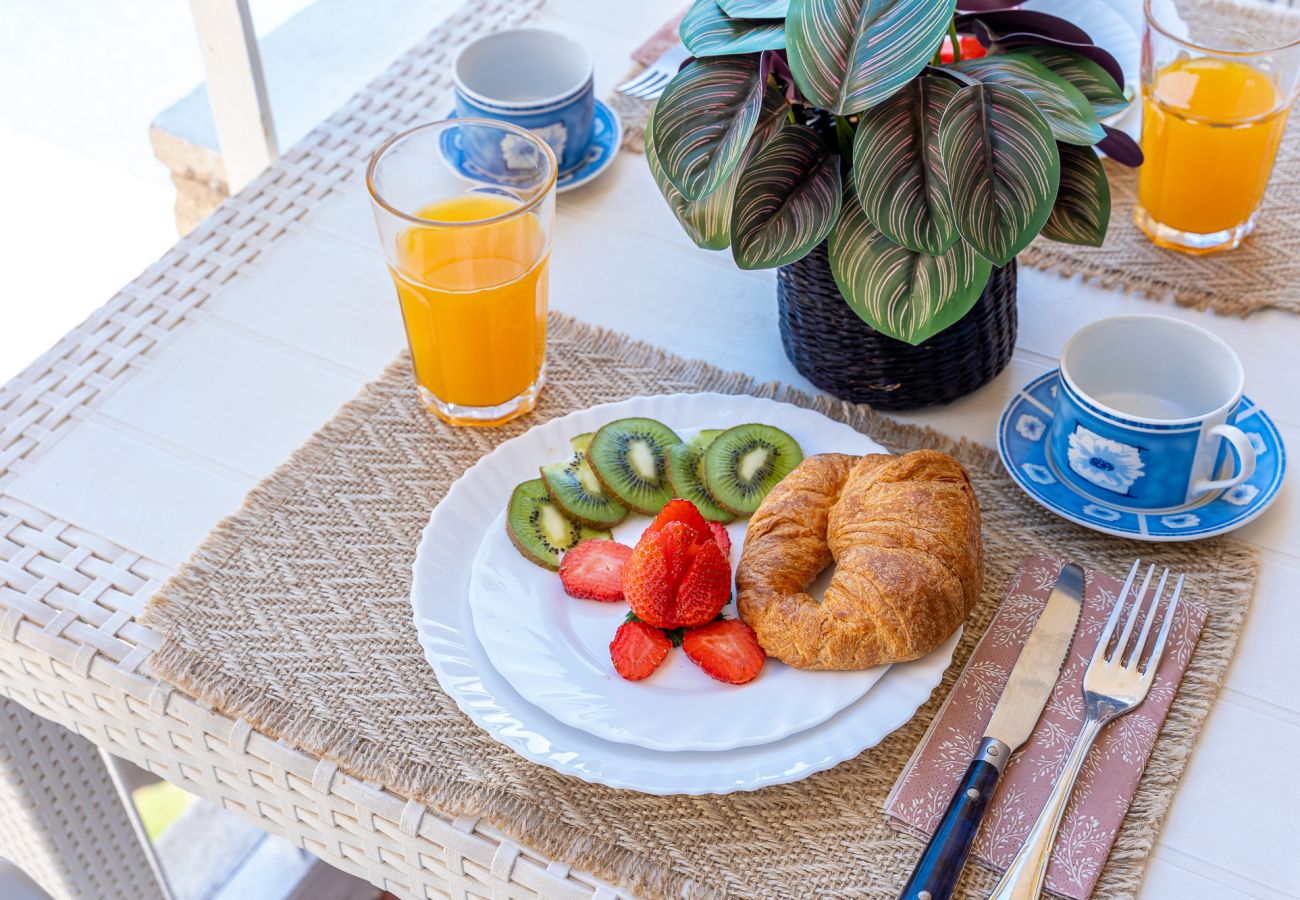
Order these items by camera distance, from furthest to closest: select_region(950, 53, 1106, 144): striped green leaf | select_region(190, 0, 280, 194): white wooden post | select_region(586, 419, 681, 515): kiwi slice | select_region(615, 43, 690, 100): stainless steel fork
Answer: select_region(190, 0, 280, 194): white wooden post → select_region(615, 43, 690, 100): stainless steel fork → select_region(586, 419, 681, 515): kiwi slice → select_region(950, 53, 1106, 144): striped green leaf

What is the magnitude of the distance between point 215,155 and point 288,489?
1.43 meters

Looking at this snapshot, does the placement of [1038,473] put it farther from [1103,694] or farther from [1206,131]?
[1206,131]

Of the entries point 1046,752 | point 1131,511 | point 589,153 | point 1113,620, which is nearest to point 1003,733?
point 1046,752

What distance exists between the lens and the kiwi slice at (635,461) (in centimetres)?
94

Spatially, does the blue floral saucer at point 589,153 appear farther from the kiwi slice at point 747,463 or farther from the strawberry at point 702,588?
the strawberry at point 702,588

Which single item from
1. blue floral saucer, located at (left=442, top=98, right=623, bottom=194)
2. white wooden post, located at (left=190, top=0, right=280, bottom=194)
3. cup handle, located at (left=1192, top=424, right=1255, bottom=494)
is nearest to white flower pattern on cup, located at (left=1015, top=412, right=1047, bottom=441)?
cup handle, located at (left=1192, top=424, right=1255, bottom=494)

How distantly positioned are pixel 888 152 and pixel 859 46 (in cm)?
7

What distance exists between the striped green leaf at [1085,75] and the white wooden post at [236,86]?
1.27 m

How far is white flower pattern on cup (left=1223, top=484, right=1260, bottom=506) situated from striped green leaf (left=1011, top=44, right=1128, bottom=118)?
30 cm

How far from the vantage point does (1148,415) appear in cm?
97

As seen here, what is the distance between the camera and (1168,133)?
1.13 metres

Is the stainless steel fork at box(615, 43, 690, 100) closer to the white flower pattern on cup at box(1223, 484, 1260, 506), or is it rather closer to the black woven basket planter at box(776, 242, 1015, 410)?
the black woven basket planter at box(776, 242, 1015, 410)

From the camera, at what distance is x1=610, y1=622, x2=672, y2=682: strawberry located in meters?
0.81

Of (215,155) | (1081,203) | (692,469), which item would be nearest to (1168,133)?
(1081,203)
